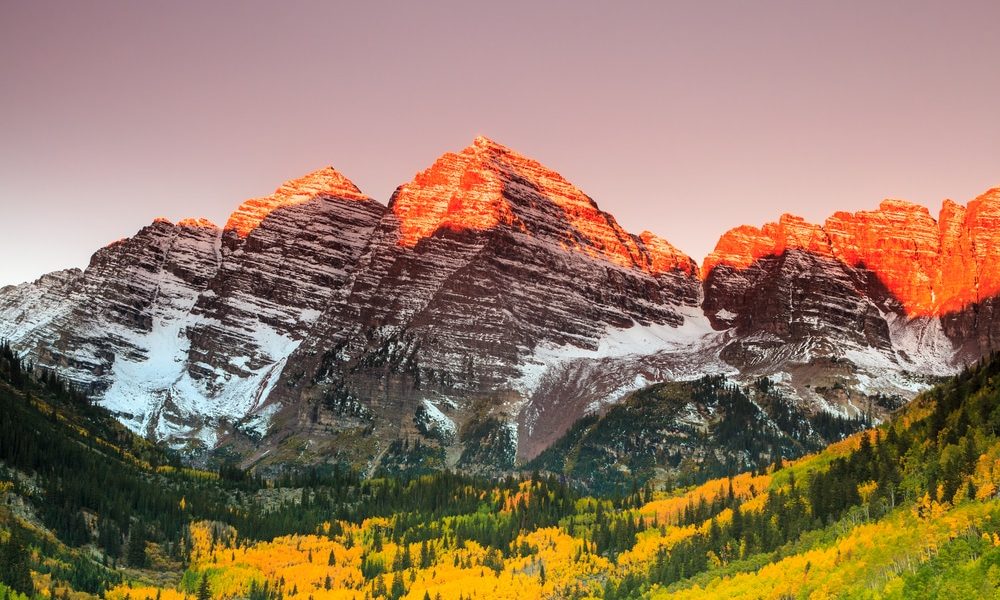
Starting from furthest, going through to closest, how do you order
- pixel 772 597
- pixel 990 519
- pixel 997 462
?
pixel 997 462 < pixel 772 597 < pixel 990 519

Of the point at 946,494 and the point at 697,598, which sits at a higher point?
the point at 946,494

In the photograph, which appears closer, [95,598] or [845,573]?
[845,573]

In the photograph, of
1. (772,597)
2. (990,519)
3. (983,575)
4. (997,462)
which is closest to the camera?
(983,575)

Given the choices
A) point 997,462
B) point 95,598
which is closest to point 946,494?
point 997,462

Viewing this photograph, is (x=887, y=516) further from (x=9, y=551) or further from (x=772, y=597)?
(x=9, y=551)

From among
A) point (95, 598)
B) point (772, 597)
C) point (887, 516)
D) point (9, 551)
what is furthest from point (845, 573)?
point (9, 551)

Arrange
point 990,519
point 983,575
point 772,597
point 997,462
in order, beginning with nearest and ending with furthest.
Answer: point 983,575, point 990,519, point 772,597, point 997,462

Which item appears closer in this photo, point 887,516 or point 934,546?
point 934,546

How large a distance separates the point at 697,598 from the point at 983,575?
49.3m

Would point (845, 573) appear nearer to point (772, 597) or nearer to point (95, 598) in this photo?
point (772, 597)

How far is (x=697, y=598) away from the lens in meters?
194

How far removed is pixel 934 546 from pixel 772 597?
2310cm

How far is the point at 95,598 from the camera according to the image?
651 feet

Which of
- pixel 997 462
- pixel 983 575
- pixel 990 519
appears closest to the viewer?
pixel 983 575
